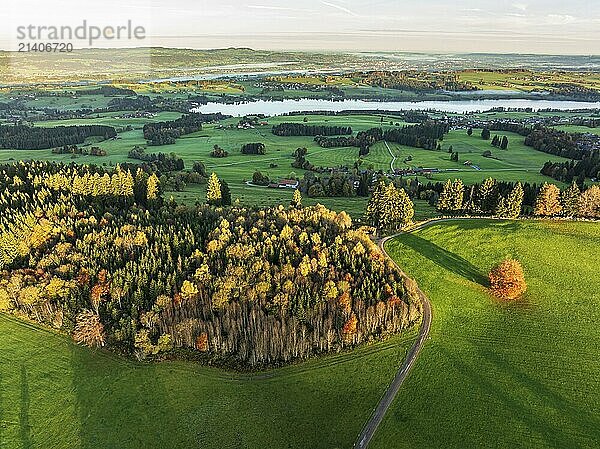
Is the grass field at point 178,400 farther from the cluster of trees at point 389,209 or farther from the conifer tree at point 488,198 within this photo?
the conifer tree at point 488,198

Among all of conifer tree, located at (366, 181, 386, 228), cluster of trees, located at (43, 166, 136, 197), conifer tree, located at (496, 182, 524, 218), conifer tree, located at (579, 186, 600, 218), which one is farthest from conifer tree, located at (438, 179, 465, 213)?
cluster of trees, located at (43, 166, 136, 197)

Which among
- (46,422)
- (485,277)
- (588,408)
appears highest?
(485,277)

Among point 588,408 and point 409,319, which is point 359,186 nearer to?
point 409,319

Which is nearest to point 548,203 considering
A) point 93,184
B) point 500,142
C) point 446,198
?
point 446,198

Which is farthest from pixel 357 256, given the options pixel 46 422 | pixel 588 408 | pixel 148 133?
pixel 148 133

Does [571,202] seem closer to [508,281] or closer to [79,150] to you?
[508,281]

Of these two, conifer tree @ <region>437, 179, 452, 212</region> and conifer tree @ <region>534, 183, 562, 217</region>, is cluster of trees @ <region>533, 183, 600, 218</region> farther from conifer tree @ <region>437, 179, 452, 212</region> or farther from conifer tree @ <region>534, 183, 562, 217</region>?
conifer tree @ <region>437, 179, 452, 212</region>

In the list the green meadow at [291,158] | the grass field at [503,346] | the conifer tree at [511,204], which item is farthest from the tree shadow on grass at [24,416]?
the conifer tree at [511,204]
